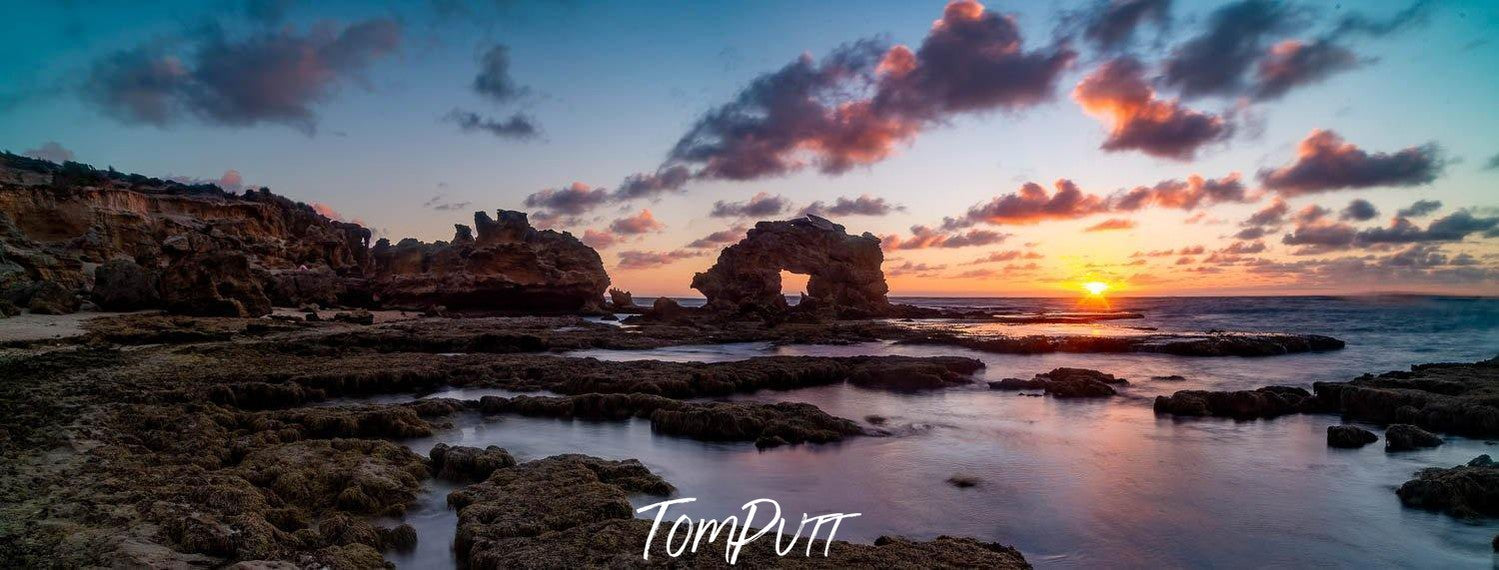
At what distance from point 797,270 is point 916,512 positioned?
4935 cm

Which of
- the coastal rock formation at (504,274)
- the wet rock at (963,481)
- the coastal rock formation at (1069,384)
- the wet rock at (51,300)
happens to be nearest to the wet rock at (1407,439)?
the coastal rock formation at (1069,384)

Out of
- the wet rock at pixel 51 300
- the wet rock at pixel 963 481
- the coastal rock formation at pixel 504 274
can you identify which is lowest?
the wet rock at pixel 963 481

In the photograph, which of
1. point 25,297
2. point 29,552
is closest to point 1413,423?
point 29,552

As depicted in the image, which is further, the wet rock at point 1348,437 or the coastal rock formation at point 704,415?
the wet rock at point 1348,437

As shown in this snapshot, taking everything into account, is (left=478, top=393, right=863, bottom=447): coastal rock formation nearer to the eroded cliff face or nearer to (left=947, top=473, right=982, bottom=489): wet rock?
(left=947, top=473, right=982, bottom=489): wet rock

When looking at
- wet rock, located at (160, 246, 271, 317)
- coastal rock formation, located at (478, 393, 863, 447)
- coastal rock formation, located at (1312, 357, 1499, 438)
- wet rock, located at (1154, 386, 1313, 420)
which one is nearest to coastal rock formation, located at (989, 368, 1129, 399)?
wet rock, located at (1154, 386, 1313, 420)

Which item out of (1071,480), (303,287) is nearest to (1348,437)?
(1071,480)

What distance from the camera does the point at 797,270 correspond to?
56.7 meters

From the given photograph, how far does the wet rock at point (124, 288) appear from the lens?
24.9 m

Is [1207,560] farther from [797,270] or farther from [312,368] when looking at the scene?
[797,270]

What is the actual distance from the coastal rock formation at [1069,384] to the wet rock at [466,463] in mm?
12954

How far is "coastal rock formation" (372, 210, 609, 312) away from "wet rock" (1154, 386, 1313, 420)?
44.3 metres

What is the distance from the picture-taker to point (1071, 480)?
9.00 m

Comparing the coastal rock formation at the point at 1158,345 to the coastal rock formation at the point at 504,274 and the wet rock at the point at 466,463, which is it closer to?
the wet rock at the point at 466,463
